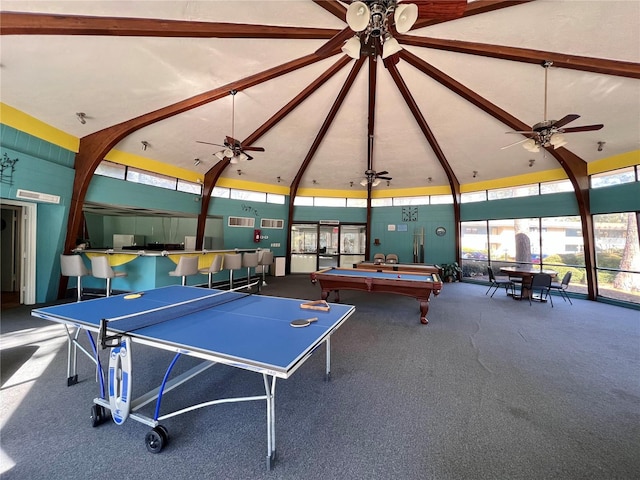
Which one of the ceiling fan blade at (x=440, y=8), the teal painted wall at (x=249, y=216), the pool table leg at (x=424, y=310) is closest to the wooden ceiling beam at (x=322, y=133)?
the teal painted wall at (x=249, y=216)

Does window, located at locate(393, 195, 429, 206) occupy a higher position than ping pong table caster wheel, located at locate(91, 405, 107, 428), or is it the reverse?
window, located at locate(393, 195, 429, 206)

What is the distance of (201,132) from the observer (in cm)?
646

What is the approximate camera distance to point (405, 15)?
7.90 ft

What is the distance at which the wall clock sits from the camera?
33.0ft

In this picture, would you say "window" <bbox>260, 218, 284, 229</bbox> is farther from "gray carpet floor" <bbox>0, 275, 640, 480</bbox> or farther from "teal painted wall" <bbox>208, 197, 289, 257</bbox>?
"gray carpet floor" <bbox>0, 275, 640, 480</bbox>

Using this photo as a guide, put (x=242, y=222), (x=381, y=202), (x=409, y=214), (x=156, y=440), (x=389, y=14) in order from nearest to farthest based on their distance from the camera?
(x=156, y=440) → (x=389, y=14) → (x=242, y=222) → (x=409, y=214) → (x=381, y=202)

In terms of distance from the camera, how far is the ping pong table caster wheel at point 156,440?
1669 mm

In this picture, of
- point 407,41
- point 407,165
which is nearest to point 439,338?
point 407,41

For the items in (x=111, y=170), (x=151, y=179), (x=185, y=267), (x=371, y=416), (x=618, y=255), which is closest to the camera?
(x=371, y=416)

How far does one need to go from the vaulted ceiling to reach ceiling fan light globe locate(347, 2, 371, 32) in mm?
461

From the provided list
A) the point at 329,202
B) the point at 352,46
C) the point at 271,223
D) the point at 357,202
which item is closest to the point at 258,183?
the point at 271,223

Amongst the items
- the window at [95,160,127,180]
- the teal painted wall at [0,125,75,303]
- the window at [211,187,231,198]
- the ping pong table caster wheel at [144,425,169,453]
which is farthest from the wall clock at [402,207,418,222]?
the teal painted wall at [0,125,75,303]

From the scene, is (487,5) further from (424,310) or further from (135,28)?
(135,28)

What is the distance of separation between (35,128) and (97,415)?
228 inches
